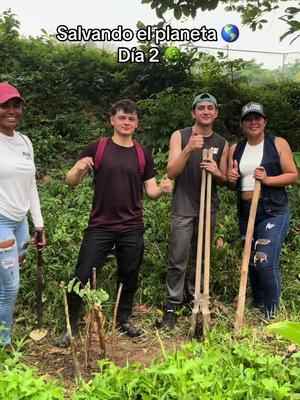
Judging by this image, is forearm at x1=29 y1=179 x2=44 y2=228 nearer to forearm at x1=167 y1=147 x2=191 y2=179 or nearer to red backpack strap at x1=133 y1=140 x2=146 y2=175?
red backpack strap at x1=133 y1=140 x2=146 y2=175

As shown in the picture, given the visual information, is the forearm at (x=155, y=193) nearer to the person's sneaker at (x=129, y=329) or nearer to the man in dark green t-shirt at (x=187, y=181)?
the man in dark green t-shirt at (x=187, y=181)

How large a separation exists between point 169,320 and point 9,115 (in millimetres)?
2065

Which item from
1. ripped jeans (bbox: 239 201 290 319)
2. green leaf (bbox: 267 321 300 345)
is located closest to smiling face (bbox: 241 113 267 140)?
ripped jeans (bbox: 239 201 290 319)

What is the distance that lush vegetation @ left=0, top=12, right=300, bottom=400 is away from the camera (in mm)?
2598

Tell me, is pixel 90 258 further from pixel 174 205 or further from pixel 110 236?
pixel 174 205

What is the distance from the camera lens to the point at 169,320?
409 centimetres

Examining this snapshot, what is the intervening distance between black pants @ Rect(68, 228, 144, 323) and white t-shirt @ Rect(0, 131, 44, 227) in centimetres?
57

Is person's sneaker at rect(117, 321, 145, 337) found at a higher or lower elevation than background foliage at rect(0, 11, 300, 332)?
lower

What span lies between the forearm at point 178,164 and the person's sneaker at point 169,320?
3.71 feet

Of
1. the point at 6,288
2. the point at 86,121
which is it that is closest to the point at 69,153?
the point at 86,121

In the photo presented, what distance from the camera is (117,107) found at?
12.1 feet

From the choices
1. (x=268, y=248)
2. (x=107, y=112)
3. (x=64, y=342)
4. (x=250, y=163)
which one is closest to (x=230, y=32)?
(x=107, y=112)

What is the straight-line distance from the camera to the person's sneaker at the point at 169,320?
4078mm

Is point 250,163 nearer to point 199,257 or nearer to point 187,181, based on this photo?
point 187,181
